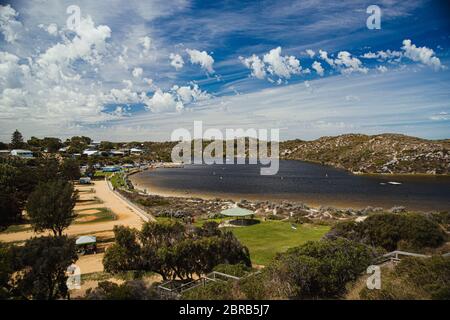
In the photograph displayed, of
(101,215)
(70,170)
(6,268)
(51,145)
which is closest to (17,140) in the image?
(51,145)

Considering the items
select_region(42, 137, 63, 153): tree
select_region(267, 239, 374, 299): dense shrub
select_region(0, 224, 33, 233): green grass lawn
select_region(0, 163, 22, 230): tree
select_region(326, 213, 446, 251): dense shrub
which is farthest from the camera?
select_region(42, 137, 63, 153): tree

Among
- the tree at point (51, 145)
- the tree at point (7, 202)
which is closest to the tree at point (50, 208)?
the tree at point (7, 202)

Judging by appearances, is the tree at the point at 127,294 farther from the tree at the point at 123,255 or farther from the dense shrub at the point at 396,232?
the dense shrub at the point at 396,232

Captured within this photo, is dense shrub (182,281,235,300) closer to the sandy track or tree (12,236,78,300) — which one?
tree (12,236,78,300)

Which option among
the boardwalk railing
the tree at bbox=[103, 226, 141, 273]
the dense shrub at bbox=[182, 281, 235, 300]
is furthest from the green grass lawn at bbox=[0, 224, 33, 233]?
the boardwalk railing
